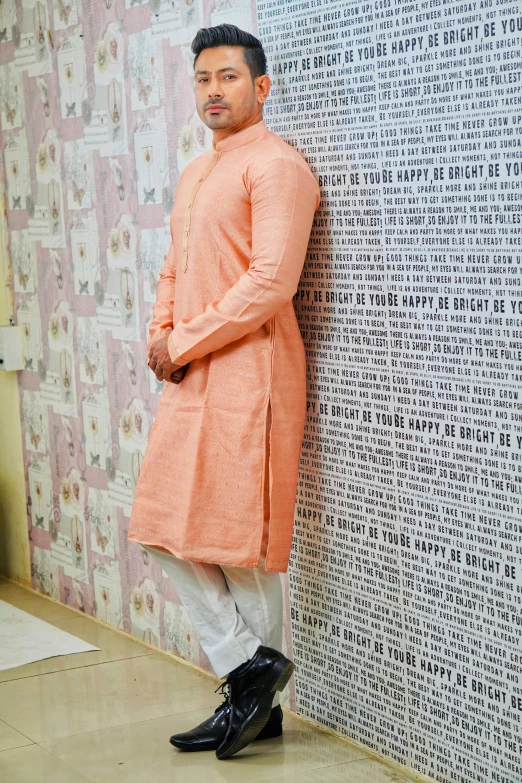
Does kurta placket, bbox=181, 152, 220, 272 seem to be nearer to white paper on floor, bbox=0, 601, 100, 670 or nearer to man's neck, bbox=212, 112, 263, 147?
man's neck, bbox=212, 112, 263, 147

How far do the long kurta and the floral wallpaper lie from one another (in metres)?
0.46

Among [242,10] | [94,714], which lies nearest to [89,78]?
[242,10]

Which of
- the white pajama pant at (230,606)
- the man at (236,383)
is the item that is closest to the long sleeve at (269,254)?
the man at (236,383)

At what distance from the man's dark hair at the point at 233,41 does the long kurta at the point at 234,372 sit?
0.45ft

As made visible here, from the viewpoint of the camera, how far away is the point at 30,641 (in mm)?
3828

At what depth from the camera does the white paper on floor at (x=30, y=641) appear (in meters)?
3.68

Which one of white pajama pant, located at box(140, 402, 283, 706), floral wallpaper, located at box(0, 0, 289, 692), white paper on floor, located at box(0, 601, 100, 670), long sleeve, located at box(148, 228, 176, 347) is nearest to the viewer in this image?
white pajama pant, located at box(140, 402, 283, 706)

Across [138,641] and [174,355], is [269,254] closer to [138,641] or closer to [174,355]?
[174,355]

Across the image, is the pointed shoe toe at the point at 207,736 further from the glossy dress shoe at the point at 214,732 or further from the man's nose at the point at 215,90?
the man's nose at the point at 215,90

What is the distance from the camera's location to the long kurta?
2.67m

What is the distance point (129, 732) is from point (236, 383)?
0.96 m

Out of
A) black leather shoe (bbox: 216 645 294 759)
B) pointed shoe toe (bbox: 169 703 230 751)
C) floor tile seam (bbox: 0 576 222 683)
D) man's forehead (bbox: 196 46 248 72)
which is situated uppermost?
man's forehead (bbox: 196 46 248 72)

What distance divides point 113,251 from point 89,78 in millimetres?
559

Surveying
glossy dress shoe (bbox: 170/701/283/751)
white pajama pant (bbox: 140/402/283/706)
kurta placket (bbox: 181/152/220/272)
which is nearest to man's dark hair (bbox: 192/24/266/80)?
kurta placket (bbox: 181/152/220/272)
